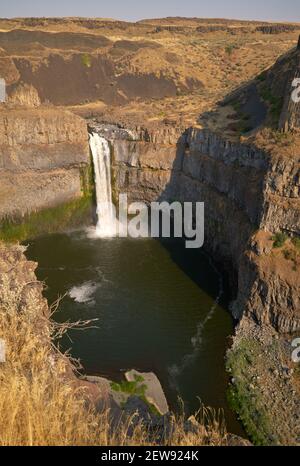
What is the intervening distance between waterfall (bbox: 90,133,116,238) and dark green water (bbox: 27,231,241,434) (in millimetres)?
4000

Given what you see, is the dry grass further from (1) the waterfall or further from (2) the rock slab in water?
(1) the waterfall

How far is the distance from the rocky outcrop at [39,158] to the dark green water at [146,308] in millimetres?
5399

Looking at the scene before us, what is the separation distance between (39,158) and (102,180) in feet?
26.9

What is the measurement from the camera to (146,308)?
35.8m

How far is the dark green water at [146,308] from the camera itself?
2848 cm

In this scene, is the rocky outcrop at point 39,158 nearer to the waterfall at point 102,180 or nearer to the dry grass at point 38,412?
the waterfall at point 102,180

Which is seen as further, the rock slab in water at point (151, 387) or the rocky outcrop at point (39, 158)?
the rocky outcrop at point (39, 158)

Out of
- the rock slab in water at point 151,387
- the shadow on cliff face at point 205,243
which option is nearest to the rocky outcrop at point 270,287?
the shadow on cliff face at point 205,243

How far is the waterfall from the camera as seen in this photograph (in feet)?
172

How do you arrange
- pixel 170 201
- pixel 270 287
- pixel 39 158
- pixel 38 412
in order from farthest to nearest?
1. pixel 170 201
2. pixel 39 158
3. pixel 270 287
4. pixel 38 412

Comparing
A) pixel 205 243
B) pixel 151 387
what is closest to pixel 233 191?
pixel 205 243

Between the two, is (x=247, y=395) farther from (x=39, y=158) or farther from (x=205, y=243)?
(x=39, y=158)

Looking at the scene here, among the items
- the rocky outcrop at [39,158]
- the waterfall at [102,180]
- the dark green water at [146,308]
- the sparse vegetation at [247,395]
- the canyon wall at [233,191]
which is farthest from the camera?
the waterfall at [102,180]

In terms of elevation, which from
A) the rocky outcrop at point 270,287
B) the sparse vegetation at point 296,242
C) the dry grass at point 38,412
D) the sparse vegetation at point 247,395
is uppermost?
the dry grass at point 38,412
